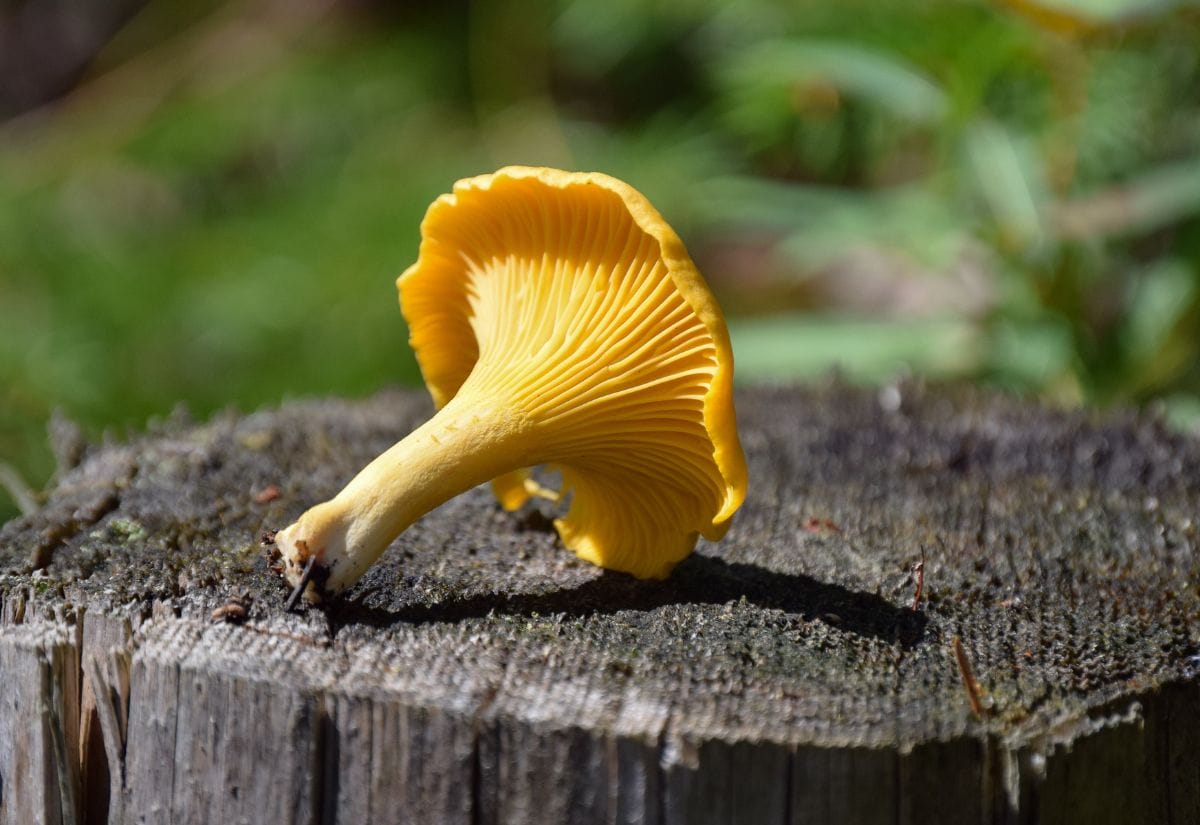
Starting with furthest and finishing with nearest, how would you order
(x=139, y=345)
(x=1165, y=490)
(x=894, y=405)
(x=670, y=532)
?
(x=139, y=345) < (x=894, y=405) < (x=1165, y=490) < (x=670, y=532)

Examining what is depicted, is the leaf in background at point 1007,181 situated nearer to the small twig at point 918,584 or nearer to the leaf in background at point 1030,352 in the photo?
the leaf in background at point 1030,352

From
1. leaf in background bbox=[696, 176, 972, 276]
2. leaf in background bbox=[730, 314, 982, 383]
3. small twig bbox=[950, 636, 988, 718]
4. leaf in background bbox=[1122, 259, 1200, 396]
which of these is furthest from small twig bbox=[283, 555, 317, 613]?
leaf in background bbox=[1122, 259, 1200, 396]

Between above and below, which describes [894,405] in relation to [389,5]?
below

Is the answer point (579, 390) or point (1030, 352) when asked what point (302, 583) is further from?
point (1030, 352)

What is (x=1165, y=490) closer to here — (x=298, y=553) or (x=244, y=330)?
(x=298, y=553)

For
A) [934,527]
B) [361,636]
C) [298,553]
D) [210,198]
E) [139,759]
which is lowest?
[139,759]

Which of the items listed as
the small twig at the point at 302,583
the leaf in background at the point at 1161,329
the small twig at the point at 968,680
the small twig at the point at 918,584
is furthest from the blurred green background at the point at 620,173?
the small twig at the point at 968,680

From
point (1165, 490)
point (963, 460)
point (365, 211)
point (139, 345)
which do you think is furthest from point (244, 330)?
point (1165, 490)

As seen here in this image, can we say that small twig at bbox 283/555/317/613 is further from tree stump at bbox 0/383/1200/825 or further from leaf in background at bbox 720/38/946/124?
leaf in background at bbox 720/38/946/124
